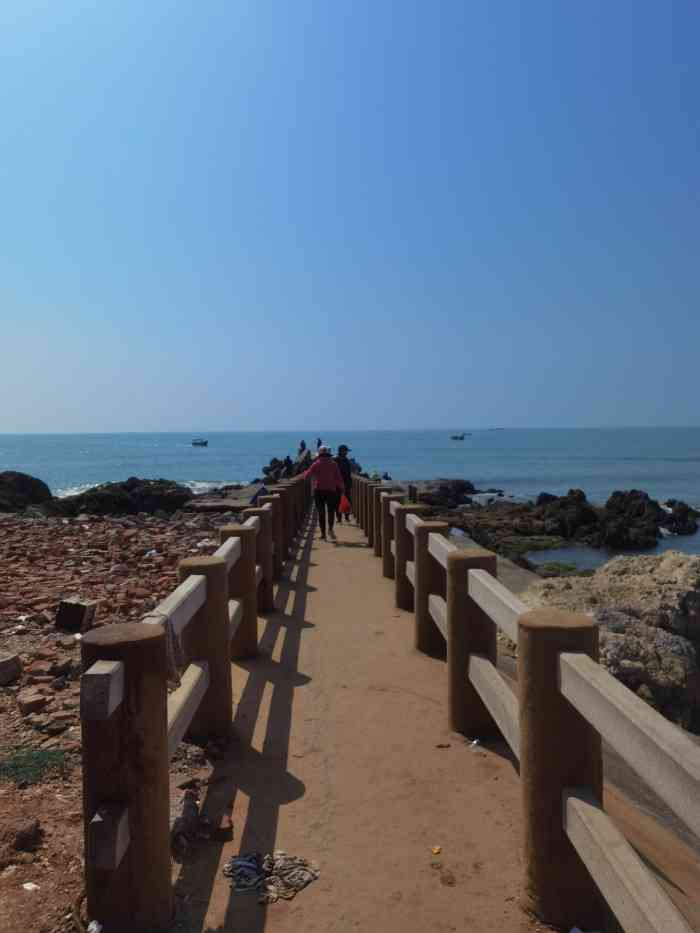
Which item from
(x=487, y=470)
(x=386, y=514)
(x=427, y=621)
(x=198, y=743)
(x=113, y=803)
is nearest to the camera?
(x=113, y=803)

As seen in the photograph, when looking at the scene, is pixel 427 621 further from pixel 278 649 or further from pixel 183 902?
pixel 183 902

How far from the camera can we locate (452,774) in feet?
13.9

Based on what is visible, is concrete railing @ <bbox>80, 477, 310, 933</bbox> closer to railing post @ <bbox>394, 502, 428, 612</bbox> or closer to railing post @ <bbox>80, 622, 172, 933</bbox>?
railing post @ <bbox>80, 622, 172, 933</bbox>

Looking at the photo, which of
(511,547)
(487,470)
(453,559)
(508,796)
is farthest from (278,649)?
(487,470)

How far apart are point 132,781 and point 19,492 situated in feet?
94.0

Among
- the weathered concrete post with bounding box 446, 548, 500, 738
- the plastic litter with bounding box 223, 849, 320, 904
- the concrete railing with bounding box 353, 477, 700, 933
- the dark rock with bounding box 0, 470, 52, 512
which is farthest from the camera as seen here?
the dark rock with bounding box 0, 470, 52, 512

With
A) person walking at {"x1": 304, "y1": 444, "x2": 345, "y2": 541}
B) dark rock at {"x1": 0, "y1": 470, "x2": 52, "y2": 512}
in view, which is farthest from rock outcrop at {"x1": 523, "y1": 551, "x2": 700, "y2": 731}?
dark rock at {"x1": 0, "y1": 470, "x2": 52, "y2": 512}

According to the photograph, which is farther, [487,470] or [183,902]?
[487,470]

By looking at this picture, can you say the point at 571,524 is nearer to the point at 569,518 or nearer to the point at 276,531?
the point at 569,518

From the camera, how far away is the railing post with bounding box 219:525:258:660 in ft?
20.4

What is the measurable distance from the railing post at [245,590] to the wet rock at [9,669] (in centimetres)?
163

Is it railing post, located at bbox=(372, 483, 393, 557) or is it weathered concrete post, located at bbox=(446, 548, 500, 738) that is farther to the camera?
railing post, located at bbox=(372, 483, 393, 557)

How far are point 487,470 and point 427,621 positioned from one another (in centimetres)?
9018

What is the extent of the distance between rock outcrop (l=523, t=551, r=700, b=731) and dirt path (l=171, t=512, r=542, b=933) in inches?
77.1
